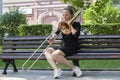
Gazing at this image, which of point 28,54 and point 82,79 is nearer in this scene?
point 82,79

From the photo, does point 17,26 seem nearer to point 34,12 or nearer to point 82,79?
point 82,79

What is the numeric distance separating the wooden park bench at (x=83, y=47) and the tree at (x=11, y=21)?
11.0 meters

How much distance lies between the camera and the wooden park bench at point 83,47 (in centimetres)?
718

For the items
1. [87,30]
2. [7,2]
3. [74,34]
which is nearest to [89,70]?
[74,34]

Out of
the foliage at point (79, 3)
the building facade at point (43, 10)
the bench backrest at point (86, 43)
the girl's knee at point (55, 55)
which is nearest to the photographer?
the girl's knee at point (55, 55)

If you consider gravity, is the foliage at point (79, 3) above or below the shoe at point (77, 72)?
above

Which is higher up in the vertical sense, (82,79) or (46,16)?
(82,79)

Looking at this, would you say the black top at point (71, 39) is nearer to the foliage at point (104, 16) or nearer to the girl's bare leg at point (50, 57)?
the girl's bare leg at point (50, 57)

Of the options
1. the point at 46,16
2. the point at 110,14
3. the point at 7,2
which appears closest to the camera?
the point at 110,14

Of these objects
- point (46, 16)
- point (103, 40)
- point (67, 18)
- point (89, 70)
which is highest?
point (67, 18)

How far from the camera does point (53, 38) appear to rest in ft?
25.1

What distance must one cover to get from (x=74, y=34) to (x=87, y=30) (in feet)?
40.8

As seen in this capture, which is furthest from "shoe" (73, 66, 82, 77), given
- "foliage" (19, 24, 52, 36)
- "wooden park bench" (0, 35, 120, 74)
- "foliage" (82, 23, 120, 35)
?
"foliage" (19, 24, 52, 36)

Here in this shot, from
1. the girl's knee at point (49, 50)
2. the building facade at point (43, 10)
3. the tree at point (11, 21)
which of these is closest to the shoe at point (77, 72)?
the girl's knee at point (49, 50)
